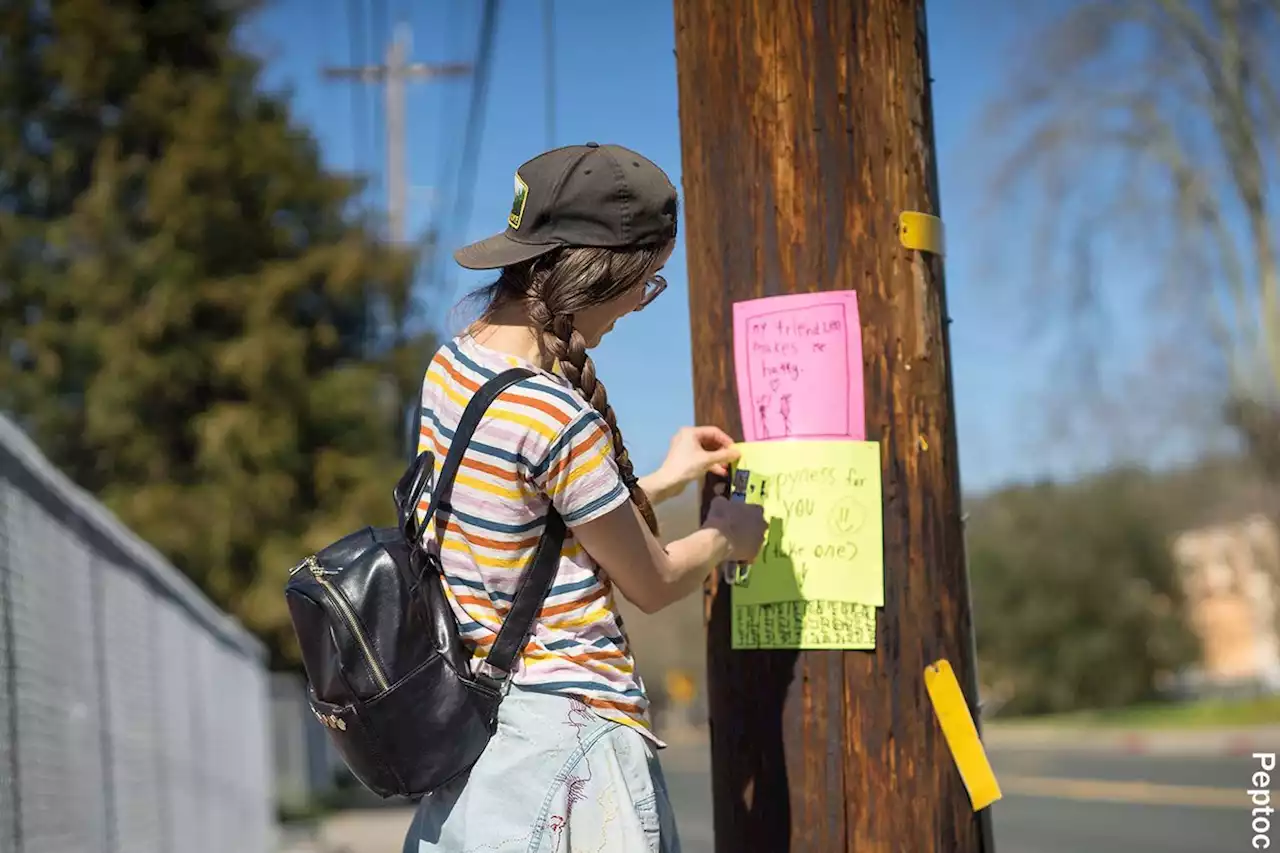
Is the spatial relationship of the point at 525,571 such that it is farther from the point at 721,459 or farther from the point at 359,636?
the point at 721,459

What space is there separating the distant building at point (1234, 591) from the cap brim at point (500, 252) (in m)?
27.7

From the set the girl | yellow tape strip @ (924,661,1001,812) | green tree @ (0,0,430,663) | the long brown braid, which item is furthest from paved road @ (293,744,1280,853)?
the long brown braid

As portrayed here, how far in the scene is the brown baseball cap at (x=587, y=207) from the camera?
2.22 m

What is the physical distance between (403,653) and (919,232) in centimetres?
123

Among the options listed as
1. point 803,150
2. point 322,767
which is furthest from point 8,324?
point 803,150

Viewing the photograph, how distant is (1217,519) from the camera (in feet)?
104

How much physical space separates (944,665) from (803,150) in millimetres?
969

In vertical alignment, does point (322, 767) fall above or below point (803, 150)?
below

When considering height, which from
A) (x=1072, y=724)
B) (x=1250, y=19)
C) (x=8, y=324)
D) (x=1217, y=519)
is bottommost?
(x=1072, y=724)

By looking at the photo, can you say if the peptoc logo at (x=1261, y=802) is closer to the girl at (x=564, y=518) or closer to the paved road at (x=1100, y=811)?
the girl at (x=564, y=518)

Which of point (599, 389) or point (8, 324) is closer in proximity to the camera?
point (599, 389)

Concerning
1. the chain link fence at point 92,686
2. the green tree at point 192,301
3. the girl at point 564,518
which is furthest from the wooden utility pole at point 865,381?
the green tree at point 192,301

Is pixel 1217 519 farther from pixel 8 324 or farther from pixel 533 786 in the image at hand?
pixel 533 786

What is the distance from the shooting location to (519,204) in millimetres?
2289
